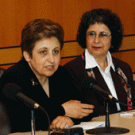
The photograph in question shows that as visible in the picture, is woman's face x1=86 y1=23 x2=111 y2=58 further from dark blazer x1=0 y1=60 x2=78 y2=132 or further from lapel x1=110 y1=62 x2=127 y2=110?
dark blazer x1=0 y1=60 x2=78 y2=132

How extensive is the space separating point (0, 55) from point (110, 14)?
156 centimetres

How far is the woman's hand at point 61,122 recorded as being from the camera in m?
2.40

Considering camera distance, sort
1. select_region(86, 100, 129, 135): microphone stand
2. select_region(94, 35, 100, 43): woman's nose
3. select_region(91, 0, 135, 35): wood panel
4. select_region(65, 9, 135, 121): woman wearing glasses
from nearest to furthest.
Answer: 1. select_region(86, 100, 129, 135): microphone stand
2. select_region(65, 9, 135, 121): woman wearing glasses
3. select_region(94, 35, 100, 43): woman's nose
4. select_region(91, 0, 135, 35): wood panel

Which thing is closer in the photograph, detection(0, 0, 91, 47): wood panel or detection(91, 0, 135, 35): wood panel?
detection(0, 0, 91, 47): wood panel

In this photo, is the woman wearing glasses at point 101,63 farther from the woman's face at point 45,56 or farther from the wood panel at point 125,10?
the wood panel at point 125,10

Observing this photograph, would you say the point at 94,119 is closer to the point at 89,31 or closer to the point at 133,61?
the point at 89,31

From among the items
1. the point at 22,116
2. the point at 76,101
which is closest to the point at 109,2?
the point at 76,101

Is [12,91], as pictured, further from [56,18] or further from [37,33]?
[56,18]

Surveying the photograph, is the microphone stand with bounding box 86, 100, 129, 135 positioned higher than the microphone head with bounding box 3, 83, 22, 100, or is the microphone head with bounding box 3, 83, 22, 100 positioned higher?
the microphone head with bounding box 3, 83, 22, 100

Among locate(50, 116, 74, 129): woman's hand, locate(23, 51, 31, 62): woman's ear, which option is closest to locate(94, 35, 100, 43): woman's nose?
locate(23, 51, 31, 62): woman's ear

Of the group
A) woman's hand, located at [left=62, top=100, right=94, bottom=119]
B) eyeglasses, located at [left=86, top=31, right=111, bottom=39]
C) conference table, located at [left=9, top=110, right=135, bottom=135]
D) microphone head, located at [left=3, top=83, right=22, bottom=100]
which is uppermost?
eyeglasses, located at [left=86, top=31, right=111, bottom=39]

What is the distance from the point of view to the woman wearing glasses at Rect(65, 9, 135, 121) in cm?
320

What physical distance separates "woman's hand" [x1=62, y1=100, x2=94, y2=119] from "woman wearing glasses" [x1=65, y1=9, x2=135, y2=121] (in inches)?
18.3

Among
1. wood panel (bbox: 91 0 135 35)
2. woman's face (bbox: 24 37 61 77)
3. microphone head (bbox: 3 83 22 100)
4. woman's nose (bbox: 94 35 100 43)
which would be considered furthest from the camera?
wood panel (bbox: 91 0 135 35)
